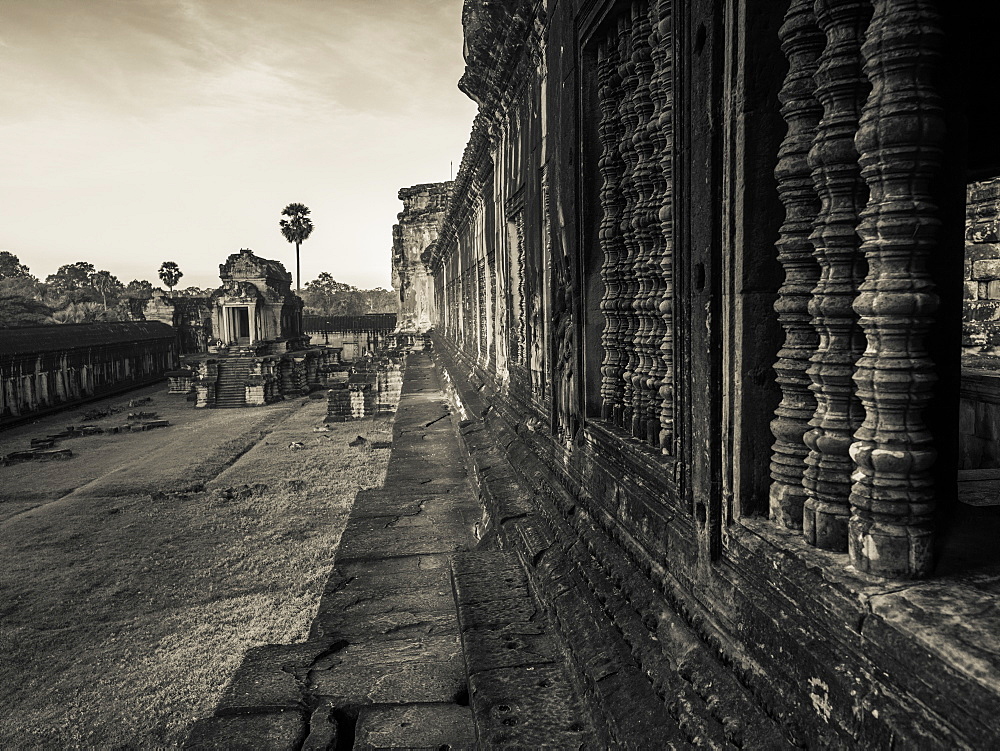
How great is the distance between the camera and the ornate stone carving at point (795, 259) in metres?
1.68

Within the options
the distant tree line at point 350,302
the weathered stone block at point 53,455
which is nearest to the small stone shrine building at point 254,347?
the weathered stone block at point 53,455

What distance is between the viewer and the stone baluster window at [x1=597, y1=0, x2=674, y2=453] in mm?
2666

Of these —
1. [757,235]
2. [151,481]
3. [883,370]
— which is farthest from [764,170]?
[151,481]

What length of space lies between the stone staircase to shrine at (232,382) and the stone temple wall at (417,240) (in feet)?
24.4

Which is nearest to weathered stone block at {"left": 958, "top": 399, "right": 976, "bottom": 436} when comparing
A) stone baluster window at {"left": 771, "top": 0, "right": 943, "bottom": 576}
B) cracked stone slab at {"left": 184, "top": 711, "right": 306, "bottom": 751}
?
stone baluster window at {"left": 771, "top": 0, "right": 943, "bottom": 576}

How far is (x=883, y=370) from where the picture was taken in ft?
4.85

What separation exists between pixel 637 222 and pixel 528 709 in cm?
194

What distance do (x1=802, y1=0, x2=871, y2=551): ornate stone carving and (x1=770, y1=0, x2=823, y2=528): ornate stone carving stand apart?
0.16 ft

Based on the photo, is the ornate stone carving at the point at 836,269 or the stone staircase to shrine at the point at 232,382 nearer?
the ornate stone carving at the point at 836,269

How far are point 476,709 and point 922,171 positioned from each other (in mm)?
2068

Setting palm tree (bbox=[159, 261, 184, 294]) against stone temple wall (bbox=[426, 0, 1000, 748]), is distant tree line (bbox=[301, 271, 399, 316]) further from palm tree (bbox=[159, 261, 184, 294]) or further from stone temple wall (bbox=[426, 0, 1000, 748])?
stone temple wall (bbox=[426, 0, 1000, 748])

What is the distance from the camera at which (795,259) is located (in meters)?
1.75

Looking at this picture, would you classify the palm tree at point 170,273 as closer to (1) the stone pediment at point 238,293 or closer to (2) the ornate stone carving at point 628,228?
(1) the stone pediment at point 238,293

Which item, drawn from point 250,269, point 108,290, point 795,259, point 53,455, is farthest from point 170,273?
point 795,259
